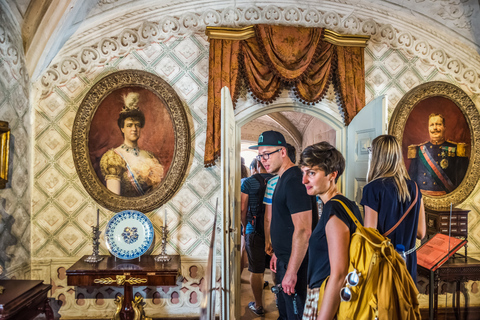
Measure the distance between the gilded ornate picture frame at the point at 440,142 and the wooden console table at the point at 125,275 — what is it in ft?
11.0

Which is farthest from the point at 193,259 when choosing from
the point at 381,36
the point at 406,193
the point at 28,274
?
the point at 381,36

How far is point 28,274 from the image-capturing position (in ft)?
13.1

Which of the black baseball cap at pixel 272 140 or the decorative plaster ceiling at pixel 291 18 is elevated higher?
the decorative plaster ceiling at pixel 291 18

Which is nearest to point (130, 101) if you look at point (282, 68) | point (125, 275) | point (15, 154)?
point (15, 154)

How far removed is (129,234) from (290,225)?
6.93 ft

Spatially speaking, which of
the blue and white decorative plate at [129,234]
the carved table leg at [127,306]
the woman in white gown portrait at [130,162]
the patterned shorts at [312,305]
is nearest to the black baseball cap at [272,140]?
the patterned shorts at [312,305]

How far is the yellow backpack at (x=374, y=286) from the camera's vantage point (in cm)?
159

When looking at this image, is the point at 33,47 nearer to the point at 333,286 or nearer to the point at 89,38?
the point at 89,38

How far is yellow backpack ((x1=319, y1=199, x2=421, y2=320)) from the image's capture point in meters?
1.59

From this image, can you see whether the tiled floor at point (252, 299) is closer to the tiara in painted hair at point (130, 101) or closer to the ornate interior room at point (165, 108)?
the ornate interior room at point (165, 108)

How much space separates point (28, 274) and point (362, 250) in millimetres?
3948

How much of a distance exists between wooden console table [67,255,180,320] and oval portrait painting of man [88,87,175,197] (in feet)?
2.92

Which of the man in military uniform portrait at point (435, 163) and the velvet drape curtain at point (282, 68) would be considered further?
the man in military uniform portrait at point (435, 163)

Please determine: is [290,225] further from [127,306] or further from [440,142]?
[440,142]
